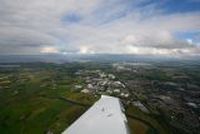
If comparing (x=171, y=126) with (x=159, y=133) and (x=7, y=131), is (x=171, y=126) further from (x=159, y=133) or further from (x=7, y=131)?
(x=7, y=131)

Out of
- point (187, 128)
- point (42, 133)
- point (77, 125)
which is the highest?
point (77, 125)

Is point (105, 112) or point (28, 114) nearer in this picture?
point (105, 112)

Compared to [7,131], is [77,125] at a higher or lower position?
higher

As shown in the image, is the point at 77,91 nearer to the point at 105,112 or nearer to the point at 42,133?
the point at 42,133

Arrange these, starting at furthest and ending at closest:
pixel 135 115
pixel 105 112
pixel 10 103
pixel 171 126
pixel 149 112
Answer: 1. pixel 10 103
2. pixel 149 112
3. pixel 135 115
4. pixel 171 126
5. pixel 105 112

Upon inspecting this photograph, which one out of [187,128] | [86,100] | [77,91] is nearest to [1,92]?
[77,91]

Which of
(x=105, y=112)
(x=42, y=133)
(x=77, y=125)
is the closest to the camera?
(x=77, y=125)
